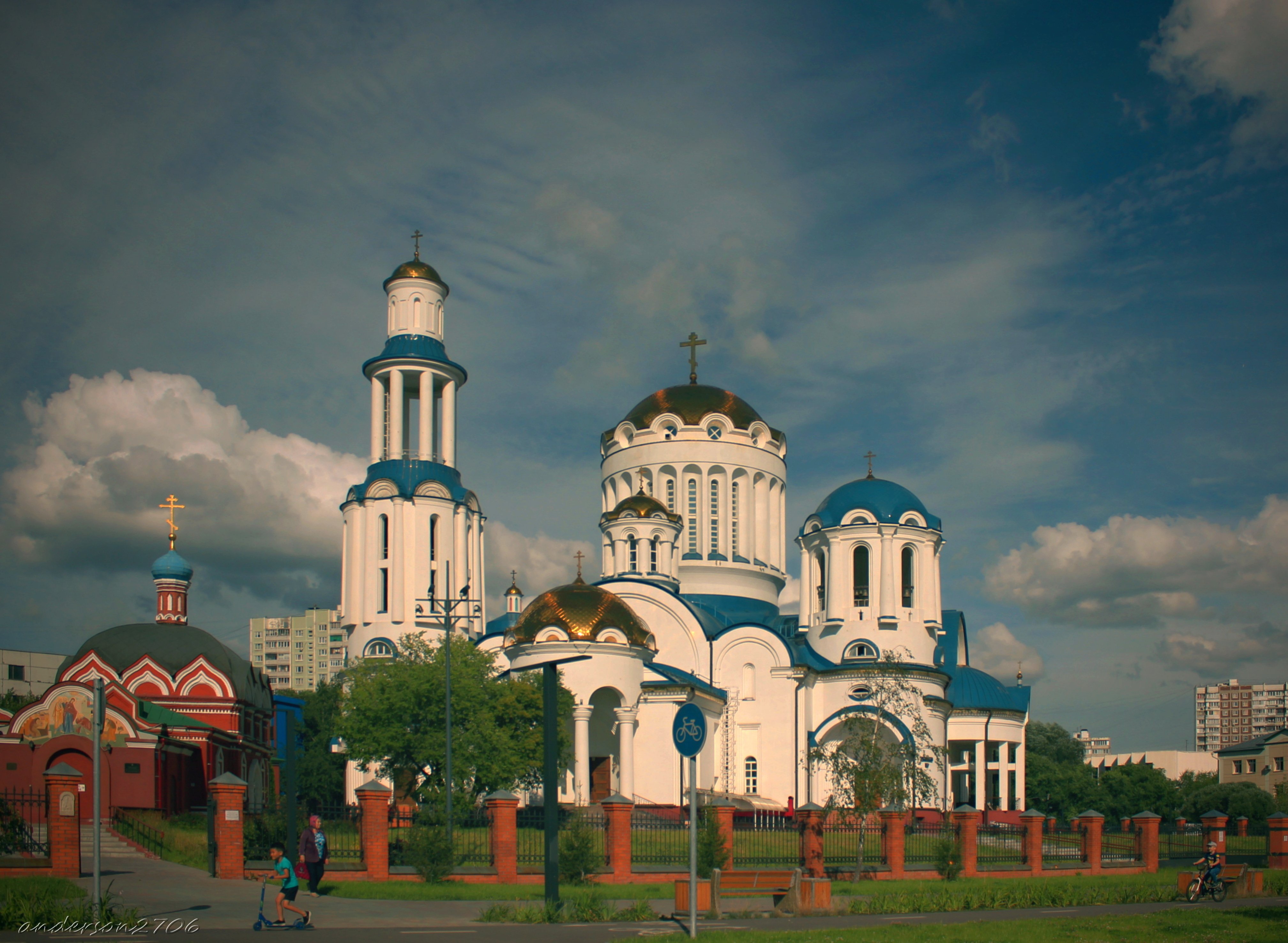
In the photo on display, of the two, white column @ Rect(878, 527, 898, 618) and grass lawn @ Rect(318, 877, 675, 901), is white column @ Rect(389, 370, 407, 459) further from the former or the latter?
grass lawn @ Rect(318, 877, 675, 901)

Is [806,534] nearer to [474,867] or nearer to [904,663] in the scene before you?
[904,663]

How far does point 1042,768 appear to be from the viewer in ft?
190

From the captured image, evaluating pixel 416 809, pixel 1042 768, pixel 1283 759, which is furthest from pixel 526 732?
pixel 1283 759

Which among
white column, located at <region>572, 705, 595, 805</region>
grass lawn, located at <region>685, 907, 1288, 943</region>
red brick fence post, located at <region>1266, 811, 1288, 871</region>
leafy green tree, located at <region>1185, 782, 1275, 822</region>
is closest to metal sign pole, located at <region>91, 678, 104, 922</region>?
grass lawn, located at <region>685, 907, 1288, 943</region>

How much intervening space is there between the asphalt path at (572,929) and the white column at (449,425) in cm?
2649

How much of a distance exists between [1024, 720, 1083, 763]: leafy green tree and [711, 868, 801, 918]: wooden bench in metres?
53.2

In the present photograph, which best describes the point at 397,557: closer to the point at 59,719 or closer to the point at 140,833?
the point at 59,719

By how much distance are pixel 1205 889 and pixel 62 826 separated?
1717cm

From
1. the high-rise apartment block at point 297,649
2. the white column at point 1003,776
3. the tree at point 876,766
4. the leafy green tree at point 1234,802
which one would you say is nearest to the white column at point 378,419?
the tree at point 876,766

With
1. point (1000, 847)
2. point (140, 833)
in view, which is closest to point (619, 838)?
point (140, 833)

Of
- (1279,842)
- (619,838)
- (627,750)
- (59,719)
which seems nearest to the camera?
(619,838)

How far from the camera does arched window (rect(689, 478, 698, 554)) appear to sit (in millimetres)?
42719

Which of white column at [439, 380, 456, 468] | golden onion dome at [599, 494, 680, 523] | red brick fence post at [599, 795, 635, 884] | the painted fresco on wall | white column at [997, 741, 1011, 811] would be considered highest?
white column at [439, 380, 456, 468]

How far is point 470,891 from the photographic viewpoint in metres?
17.7
